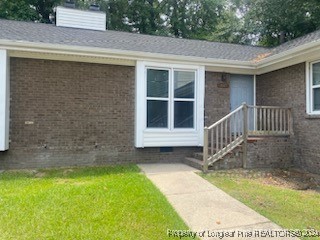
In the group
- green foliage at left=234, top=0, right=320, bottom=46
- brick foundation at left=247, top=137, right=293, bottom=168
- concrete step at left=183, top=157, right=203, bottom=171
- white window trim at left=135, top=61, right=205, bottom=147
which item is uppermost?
green foliage at left=234, top=0, right=320, bottom=46

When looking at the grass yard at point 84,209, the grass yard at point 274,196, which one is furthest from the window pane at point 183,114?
the grass yard at point 84,209

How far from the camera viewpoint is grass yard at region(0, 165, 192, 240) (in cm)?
356

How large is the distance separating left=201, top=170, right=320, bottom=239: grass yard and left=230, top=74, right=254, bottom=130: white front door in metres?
3.07

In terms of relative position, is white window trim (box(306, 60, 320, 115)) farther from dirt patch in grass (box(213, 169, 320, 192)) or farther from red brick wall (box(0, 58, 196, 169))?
red brick wall (box(0, 58, 196, 169))

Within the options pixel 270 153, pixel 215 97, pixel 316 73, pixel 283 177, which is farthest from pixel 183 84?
pixel 283 177

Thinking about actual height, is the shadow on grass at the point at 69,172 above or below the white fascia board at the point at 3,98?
below

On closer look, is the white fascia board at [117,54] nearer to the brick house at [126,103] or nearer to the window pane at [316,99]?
the brick house at [126,103]

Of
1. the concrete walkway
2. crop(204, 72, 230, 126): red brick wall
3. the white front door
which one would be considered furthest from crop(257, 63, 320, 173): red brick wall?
the concrete walkway

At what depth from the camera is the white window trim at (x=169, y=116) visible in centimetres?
809

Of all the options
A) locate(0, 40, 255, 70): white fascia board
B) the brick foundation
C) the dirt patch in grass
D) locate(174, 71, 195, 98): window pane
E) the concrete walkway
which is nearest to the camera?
the concrete walkway

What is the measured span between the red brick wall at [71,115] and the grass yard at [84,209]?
47.7 inches

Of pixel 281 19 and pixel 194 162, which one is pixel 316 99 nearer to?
pixel 194 162

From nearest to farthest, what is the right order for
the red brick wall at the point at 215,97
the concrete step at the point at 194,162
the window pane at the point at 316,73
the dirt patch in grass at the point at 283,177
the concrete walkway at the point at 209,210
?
1. the concrete walkway at the point at 209,210
2. the dirt patch in grass at the point at 283,177
3. the concrete step at the point at 194,162
4. the window pane at the point at 316,73
5. the red brick wall at the point at 215,97

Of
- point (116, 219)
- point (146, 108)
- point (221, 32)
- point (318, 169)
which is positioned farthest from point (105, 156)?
point (221, 32)
